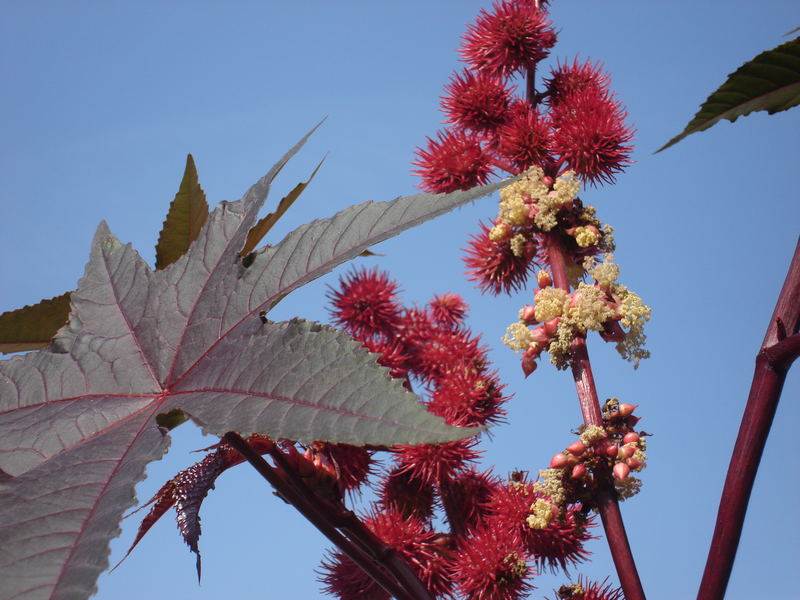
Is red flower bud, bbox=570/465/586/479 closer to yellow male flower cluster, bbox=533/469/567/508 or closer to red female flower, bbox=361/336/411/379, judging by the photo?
yellow male flower cluster, bbox=533/469/567/508

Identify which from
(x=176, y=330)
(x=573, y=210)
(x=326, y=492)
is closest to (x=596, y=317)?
(x=573, y=210)

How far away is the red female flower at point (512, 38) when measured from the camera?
3.67 feet

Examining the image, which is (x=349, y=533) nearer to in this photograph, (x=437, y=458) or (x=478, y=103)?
(x=437, y=458)

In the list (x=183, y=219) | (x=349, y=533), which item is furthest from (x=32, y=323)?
(x=349, y=533)

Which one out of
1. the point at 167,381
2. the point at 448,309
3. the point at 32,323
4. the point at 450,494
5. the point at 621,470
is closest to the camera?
the point at 167,381

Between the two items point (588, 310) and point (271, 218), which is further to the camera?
point (588, 310)

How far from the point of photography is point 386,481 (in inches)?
44.4

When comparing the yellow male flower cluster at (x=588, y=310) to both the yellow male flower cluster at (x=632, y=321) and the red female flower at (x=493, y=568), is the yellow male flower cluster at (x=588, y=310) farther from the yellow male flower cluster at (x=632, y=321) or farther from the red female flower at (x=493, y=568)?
the red female flower at (x=493, y=568)

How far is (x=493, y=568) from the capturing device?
959 millimetres

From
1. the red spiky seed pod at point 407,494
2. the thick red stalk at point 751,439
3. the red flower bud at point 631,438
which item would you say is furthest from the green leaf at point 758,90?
the red spiky seed pod at point 407,494

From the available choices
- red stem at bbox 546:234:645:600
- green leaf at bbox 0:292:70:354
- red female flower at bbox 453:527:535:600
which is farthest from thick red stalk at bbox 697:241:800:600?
green leaf at bbox 0:292:70:354

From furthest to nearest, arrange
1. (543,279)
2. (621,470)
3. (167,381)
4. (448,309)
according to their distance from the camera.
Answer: (448,309) < (543,279) < (621,470) < (167,381)

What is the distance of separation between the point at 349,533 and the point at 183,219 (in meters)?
0.33

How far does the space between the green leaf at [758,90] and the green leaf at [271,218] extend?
0.29 meters
